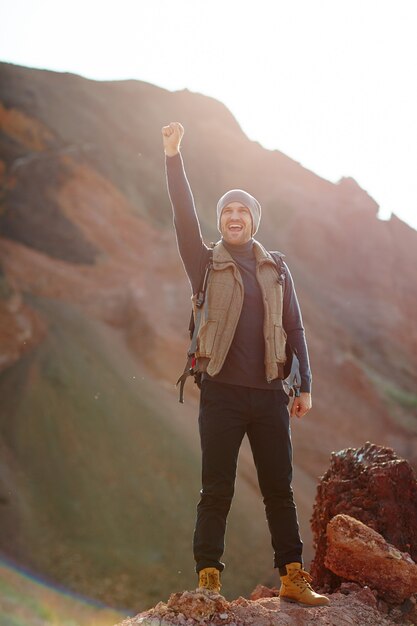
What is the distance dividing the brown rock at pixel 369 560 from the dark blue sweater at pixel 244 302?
2.95 feet

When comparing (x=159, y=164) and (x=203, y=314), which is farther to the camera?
(x=159, y=164)

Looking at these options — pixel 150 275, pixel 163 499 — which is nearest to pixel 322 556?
pixel 163 499

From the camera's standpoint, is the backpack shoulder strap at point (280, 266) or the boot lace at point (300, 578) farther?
the backpack shoulder strap at point (280, 266)

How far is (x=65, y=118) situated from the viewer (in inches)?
906

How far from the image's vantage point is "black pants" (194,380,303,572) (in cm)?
269

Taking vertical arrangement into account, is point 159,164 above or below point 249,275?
above

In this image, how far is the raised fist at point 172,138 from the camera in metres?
2.99

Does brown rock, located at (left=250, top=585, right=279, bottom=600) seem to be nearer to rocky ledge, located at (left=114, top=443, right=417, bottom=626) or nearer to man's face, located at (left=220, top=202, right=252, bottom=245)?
rocky ledge, located at (left=114, top=443, right=417, bottom=626)

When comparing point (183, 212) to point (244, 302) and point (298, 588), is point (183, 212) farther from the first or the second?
point (298, 588)

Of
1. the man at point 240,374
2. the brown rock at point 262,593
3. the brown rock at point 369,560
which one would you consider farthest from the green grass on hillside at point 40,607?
the man at point 240,374

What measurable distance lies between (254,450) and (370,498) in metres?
1.30

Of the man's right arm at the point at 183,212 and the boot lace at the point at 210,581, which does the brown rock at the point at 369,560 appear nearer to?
the boot lace at the point at 210,581

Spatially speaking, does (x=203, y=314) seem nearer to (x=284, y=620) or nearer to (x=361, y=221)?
(x=284, y=620)

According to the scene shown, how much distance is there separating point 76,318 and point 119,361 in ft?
6.22
